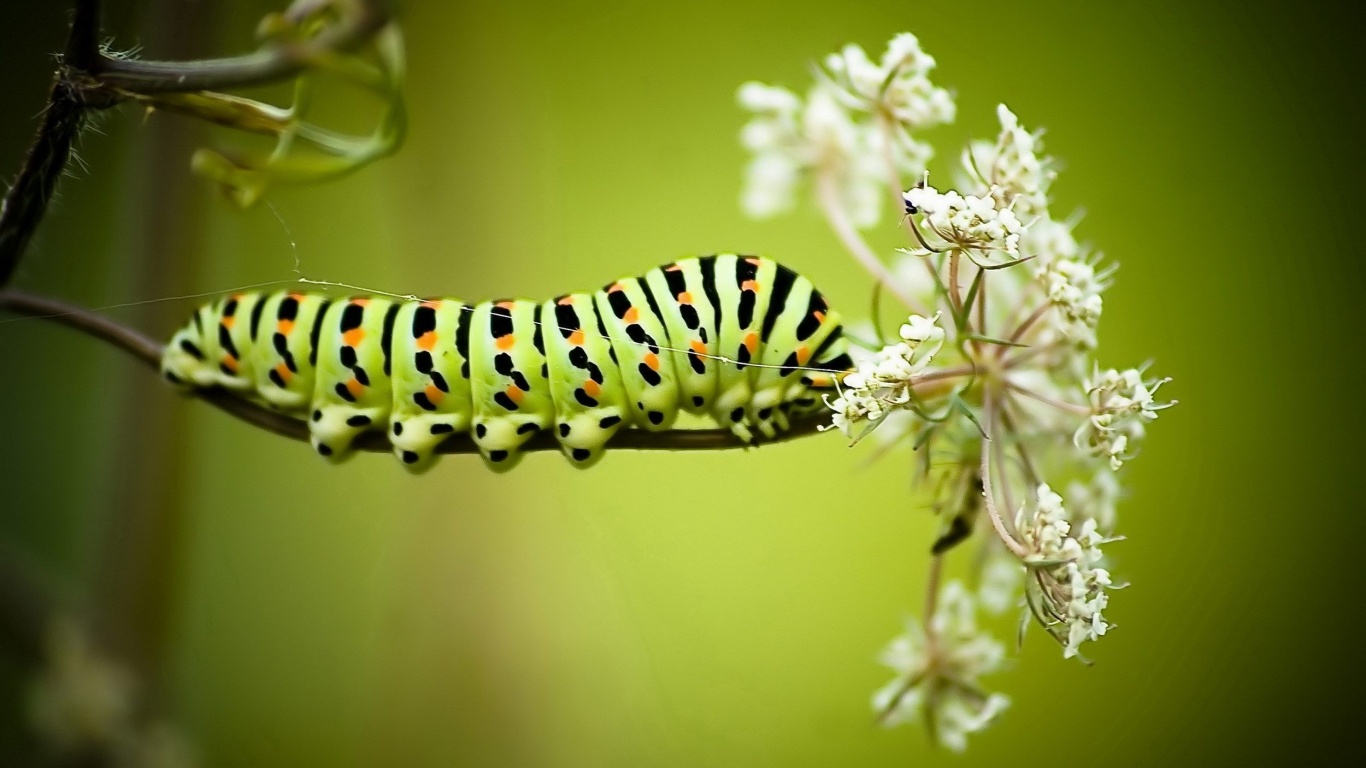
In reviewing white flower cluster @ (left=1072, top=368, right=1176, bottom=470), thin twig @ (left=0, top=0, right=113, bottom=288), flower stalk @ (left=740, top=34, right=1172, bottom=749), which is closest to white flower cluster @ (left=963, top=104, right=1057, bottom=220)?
flower stalk @ (left=740, top=34, right=1172, bottom=749)

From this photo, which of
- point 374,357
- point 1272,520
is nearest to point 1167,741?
point 1272,520

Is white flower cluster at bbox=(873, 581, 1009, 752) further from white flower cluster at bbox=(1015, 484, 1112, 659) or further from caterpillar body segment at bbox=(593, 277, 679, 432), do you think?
caterpillar body segment at bbox=(593, 277, 679, 432)

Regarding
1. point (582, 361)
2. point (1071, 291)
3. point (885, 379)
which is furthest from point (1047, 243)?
point (582, 361)

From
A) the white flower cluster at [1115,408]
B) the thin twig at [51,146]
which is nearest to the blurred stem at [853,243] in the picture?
the white flower cluster at [1115,408]

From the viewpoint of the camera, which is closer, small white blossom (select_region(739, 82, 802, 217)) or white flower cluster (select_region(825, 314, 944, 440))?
white flower cluster (select_region(825, 314, 944, 440))

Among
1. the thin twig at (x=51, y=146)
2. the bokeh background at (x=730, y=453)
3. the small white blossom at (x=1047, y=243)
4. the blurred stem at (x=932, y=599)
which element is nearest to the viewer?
the thin twig at (x=51, y=146)

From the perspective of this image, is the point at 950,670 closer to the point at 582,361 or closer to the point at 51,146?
the point at 582,361

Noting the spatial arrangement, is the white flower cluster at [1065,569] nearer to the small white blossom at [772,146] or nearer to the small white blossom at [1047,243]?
the small white blossom at [1047,243]

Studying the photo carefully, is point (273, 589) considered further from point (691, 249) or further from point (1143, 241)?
point (1143, 241)
